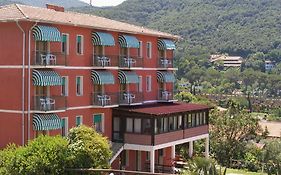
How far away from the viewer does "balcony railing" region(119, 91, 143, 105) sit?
143ft

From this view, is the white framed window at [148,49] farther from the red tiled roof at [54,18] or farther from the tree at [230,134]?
the tree at [230,134]

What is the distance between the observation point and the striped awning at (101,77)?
40438mm

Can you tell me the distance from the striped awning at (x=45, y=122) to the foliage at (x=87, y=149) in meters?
4.67

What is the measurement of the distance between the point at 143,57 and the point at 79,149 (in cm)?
1855

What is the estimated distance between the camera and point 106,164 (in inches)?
1217

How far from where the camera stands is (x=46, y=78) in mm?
35750

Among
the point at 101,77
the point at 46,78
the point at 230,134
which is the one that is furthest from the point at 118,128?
the point at 230,134

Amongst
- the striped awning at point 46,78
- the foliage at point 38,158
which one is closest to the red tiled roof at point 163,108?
the striped awning at point 46,78

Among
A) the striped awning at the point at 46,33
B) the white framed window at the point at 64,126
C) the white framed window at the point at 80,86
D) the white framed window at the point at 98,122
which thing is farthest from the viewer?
the white framed window at the point at 98,122

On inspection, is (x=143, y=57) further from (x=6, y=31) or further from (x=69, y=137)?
(x=69, y=137)

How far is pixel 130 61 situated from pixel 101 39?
4.69m

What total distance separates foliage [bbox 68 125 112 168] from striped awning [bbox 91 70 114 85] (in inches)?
365

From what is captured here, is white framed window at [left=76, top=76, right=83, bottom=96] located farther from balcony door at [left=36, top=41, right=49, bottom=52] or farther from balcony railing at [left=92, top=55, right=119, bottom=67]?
balcony door at [left=36, top=41, right=49, bottom=52]

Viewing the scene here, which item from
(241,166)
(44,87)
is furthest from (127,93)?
(241,166)
